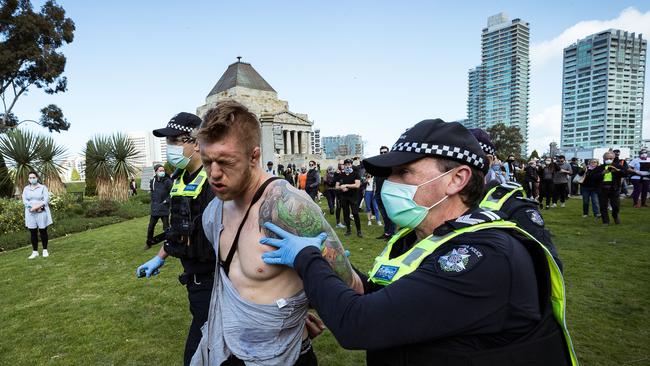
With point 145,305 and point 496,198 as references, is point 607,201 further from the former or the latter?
point 145,305

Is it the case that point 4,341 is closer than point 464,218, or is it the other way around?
point 464,218

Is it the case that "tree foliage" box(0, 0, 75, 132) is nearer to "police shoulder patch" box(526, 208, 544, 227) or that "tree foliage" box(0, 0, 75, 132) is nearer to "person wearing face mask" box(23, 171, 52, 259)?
"person wearing face mask" box(23, 171, 52, 259)

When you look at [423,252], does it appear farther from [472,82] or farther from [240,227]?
[472,82]

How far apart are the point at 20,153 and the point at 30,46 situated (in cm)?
1808

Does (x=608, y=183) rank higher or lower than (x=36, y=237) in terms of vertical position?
higher

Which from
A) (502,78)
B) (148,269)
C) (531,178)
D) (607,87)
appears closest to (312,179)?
(531,178)

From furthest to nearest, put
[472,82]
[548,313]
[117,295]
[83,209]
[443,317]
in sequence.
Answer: [472,82], [83,209], [117,295], [548,313], [443,317]

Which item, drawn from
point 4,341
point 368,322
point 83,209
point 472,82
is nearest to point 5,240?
point 83,209

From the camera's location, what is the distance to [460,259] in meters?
1.21

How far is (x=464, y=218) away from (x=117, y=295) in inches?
254

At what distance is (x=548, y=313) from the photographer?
4.30 feet

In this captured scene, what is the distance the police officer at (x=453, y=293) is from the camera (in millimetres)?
1158

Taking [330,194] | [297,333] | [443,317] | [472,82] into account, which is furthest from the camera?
[472,82]

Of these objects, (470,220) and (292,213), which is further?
(292,213)
